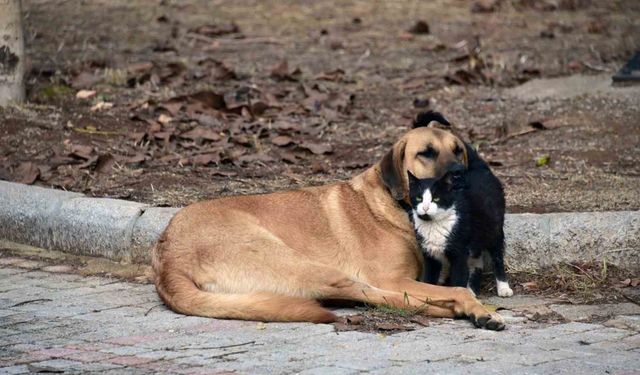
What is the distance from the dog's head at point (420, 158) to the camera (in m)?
5.84

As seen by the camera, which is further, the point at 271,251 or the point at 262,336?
the point at 271,251

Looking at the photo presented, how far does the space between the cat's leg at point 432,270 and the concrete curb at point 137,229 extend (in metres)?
0.53

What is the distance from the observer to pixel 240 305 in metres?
5.36

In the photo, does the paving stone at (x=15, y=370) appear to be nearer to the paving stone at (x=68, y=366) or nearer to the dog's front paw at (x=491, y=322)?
the paving stone at (x=68, y=366)

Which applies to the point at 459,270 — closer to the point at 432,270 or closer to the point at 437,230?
the point at 432,270

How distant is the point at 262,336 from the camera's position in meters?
5.10

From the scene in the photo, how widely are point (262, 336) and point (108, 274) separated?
174cm

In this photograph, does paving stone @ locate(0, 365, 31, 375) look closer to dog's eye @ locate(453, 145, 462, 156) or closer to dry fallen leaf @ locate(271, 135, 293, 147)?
dog's eye @ locate(453, 145, 462, 156)

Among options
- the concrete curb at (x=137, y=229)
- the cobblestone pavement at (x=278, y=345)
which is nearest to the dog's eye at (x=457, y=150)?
the concrete curb at (x=137, y=229)

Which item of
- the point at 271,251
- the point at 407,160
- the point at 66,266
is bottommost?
the point at 66,266

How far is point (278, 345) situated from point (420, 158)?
1445mm

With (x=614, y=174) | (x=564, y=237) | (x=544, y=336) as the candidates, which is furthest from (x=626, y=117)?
(x=544, y=336)

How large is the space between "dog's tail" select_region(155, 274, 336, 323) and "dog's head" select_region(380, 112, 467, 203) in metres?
0.83

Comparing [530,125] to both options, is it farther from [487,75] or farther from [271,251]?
[271,251]
